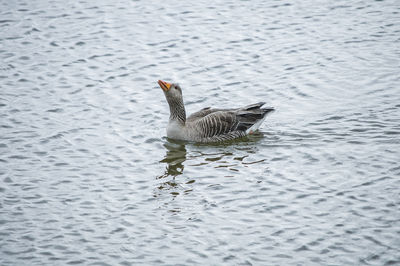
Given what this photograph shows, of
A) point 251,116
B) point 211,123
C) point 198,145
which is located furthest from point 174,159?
point 251,116

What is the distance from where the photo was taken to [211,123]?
1538cm

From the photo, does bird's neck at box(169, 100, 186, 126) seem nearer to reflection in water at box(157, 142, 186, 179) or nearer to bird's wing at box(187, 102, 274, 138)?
bird's wing at box(187, 102, 274, 138)

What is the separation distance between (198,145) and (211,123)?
67cm

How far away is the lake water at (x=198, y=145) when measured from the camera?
35.7 feet

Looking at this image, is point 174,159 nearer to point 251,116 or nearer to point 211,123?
point 211,123

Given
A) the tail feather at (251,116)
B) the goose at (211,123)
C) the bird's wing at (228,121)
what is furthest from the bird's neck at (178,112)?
the tail feather at (251,116)

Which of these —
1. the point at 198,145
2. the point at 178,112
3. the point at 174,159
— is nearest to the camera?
the point at 174,159

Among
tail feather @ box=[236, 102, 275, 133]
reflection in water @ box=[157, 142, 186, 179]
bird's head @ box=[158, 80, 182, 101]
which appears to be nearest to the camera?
reflection in water @ box=[157, 142, 186, 179]

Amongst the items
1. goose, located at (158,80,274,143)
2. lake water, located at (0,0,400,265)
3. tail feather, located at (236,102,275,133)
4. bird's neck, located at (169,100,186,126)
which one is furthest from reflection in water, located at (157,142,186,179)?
tail feather, located at (236,102,275,133)

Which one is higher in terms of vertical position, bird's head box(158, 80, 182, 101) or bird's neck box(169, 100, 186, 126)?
bird's head box(158, 80, 182, 101)

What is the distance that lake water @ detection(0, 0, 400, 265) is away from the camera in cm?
1088

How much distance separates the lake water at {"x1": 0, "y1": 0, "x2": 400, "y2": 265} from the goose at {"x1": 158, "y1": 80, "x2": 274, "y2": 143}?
13.6 inches

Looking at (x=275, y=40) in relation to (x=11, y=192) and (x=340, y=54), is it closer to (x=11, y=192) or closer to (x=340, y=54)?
(x=340, y=54)

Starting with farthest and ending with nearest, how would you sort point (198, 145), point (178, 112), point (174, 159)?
point (178, 112) → point (198, 145) → point (174, 159)
